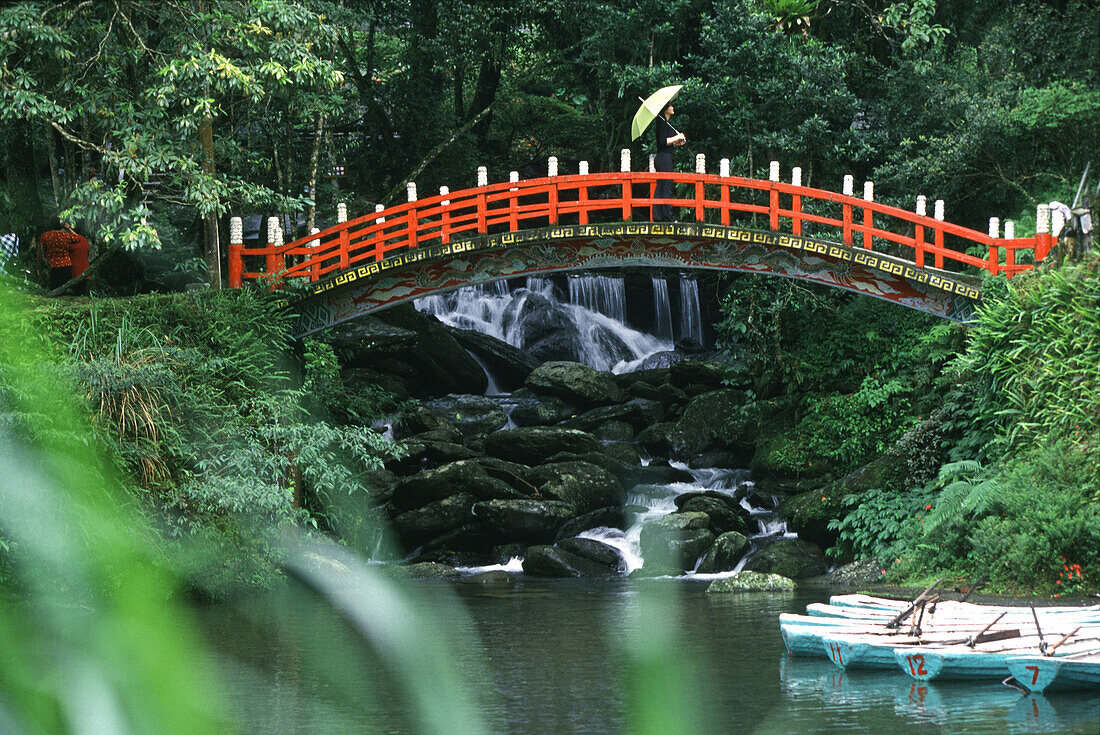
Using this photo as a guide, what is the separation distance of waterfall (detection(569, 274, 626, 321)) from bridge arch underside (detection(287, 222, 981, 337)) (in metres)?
8.16

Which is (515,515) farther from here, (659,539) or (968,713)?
(968,713)

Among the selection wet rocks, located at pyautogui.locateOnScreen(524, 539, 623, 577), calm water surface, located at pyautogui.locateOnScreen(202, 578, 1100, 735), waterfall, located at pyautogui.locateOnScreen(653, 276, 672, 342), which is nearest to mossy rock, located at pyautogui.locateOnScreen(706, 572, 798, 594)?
calm water surface, located at pyautogui.locateOnScreen(202, 578, 1100, 735)

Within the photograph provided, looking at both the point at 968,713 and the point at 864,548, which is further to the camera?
the point at 864,548

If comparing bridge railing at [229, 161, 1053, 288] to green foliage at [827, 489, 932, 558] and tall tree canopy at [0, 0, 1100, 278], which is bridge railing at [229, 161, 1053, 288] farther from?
green foliage at [827, 489, 932, 558]

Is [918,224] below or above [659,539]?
above

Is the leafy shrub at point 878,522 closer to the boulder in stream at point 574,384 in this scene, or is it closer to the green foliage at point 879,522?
the green foliage at point 879,522

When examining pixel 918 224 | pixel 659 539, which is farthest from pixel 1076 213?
pixel 659 539

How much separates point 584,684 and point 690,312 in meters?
16.0

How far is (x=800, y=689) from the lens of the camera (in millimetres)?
8719

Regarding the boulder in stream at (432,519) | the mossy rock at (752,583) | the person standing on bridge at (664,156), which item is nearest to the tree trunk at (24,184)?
the boulder in stream at (432,519)

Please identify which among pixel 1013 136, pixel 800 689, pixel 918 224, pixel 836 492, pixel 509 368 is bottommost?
pixel 800 689

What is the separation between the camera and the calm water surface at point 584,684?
24.7 feet

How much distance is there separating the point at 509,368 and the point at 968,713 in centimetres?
1498

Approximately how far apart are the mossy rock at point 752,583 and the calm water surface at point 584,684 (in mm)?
1230
